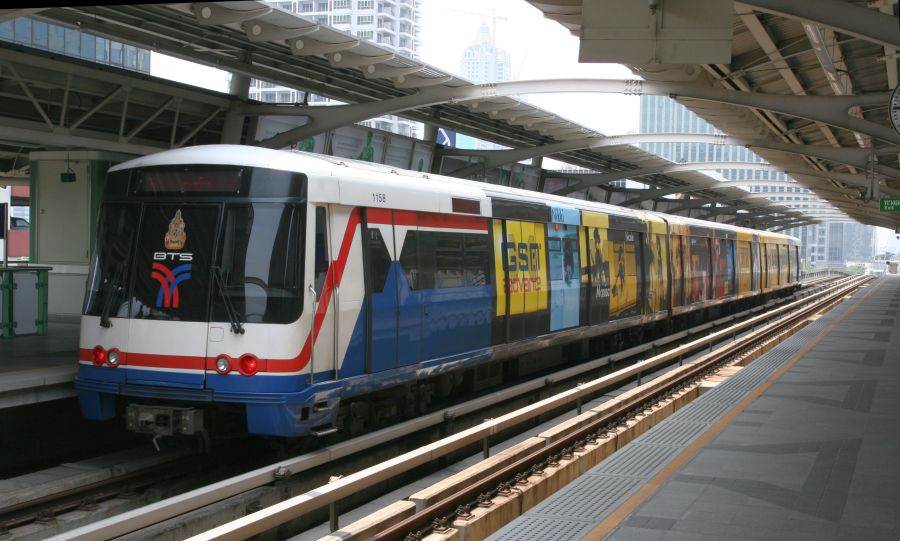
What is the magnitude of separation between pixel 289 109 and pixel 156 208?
12322mm

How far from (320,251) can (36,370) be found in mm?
3620

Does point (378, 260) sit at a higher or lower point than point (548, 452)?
higher

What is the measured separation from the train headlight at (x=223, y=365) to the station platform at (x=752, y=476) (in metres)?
3.24

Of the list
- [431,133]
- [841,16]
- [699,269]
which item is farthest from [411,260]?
[431,133]

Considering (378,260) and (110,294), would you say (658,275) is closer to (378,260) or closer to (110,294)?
(378,260)

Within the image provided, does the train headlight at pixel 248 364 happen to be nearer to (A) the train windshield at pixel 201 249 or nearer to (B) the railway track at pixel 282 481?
(A) the train windshield at pixel 201 249

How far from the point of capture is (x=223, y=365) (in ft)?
28.0

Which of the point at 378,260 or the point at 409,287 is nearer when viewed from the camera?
the point at 378,260

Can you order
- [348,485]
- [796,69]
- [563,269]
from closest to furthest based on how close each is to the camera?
[348,485], [563,269], [796,69]

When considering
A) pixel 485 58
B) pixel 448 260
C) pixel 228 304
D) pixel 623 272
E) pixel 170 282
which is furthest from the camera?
pixel 485 58

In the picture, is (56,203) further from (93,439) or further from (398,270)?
(398,270)

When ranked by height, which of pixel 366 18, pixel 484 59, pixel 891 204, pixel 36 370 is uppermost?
pixel 484 59

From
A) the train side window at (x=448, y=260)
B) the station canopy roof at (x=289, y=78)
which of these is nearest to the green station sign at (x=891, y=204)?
the station canopy roof at (x=289, y=78)

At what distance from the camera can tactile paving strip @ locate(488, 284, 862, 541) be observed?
6195 mm
